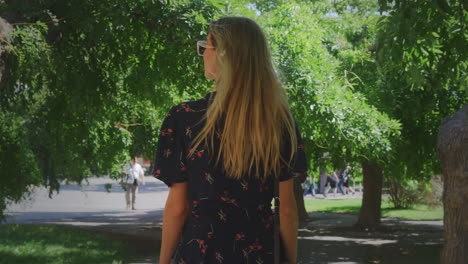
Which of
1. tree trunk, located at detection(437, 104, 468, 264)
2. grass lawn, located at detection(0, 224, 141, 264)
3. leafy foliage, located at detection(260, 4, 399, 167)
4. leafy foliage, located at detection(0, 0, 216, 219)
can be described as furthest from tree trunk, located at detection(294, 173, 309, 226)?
tree trunk, located at detection(437, 104, 468, 264)

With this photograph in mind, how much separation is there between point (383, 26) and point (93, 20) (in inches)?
132

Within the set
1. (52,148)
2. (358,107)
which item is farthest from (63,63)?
(358,107)

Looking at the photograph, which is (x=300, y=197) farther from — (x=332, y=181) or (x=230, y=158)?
(x=332, y=181)

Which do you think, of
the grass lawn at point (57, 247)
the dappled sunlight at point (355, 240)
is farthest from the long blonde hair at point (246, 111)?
the dappled sunlight at point (355, 240)

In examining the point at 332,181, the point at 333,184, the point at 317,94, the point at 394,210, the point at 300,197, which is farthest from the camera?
the point at 333,184

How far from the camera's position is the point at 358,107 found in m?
10.4

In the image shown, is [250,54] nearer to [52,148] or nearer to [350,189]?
[52,148]

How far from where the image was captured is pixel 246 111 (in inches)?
88.7

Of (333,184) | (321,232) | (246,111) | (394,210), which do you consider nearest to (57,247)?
(321,232)

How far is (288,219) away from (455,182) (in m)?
3.94

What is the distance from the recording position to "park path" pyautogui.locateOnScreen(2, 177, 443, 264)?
12.4 meters

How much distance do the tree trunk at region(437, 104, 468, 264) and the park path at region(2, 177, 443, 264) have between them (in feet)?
17.8

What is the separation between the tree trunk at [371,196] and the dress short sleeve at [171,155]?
14482mm

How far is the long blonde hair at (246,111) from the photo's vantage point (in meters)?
2.26
